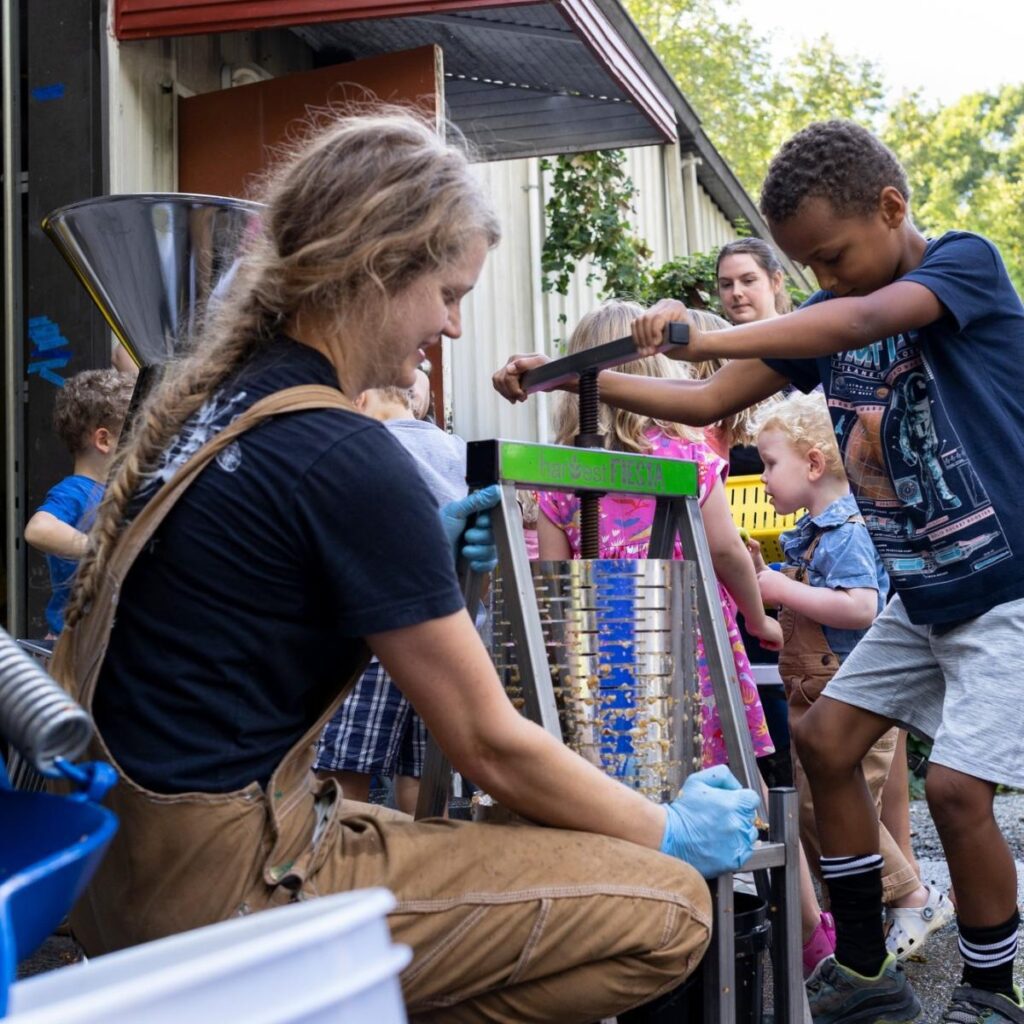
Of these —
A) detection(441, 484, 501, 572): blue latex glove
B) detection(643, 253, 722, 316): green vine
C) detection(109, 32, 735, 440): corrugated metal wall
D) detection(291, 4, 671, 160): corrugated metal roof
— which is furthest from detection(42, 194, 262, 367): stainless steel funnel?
detection(643, 253, 722, 316): green vine

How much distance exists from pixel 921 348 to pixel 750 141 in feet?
103

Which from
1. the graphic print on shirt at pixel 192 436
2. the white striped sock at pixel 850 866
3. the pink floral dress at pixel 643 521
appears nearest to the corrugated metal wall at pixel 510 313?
the pink floral dress at pixel 643 521

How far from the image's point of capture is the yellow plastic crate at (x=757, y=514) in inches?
202

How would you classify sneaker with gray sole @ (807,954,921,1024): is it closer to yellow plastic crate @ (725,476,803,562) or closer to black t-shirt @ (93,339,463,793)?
black t-shirt @ (93,339,463,793)

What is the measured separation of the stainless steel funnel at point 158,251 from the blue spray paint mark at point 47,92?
2.50 meters

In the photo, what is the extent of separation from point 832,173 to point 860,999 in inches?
70.9

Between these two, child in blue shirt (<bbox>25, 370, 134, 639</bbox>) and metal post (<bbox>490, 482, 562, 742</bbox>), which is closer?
metal post (<bbox>490, 482, 562, 742</bbox>)

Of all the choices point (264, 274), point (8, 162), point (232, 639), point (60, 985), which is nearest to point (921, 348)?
point (264, 274)

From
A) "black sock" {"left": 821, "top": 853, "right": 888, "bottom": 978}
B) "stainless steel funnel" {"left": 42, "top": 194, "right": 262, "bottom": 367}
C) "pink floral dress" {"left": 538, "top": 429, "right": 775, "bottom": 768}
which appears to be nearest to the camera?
"stainless steel funnel" {"left": 42, "top": 194, "right": 262, "bottom": 367}

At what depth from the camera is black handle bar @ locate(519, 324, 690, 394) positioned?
8.05 feet

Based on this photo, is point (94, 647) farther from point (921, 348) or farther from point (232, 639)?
point (921, 348)

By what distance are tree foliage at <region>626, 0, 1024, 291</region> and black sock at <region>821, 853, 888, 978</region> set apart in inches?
955

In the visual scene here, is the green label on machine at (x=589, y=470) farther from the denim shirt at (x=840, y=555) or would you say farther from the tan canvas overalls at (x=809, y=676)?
the tan canvas overalls at (x=809, y=676)

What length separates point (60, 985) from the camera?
1104mm
